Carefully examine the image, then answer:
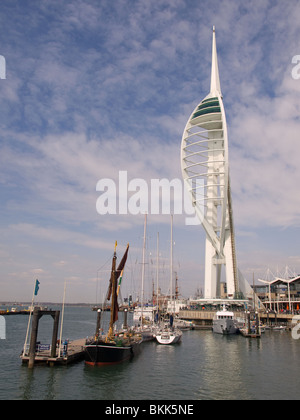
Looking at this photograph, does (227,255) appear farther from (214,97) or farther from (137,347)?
(137,347)

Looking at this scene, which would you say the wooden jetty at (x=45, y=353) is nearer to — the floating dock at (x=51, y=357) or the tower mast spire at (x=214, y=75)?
the floating dock at (x=51, y=357)

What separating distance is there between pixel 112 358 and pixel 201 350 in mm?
13883

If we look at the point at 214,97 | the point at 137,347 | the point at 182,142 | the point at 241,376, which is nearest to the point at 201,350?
the point at 137,347

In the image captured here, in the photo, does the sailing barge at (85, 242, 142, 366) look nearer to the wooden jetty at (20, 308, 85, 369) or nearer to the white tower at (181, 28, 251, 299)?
the wooden jetty at (20, 308, 85, 369)

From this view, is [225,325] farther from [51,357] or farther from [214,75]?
[214,75]

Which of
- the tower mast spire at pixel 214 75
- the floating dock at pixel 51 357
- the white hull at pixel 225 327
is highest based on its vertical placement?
the tower mast spire at pixel 214 75

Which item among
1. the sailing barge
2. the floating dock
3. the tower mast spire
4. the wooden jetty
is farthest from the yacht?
the tower mast spire

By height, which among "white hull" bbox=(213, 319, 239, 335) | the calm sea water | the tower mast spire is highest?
the tower mast spire

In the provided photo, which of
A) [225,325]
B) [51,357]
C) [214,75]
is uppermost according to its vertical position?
[214,75]

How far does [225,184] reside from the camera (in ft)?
254

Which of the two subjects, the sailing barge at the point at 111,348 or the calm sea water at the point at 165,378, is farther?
the sailing barge at the point at 111,348

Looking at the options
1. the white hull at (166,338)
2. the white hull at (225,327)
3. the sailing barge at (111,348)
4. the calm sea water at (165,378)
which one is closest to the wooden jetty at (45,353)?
the calm sea water at (165,378)

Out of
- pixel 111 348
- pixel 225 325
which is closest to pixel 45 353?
pixel 111 348
